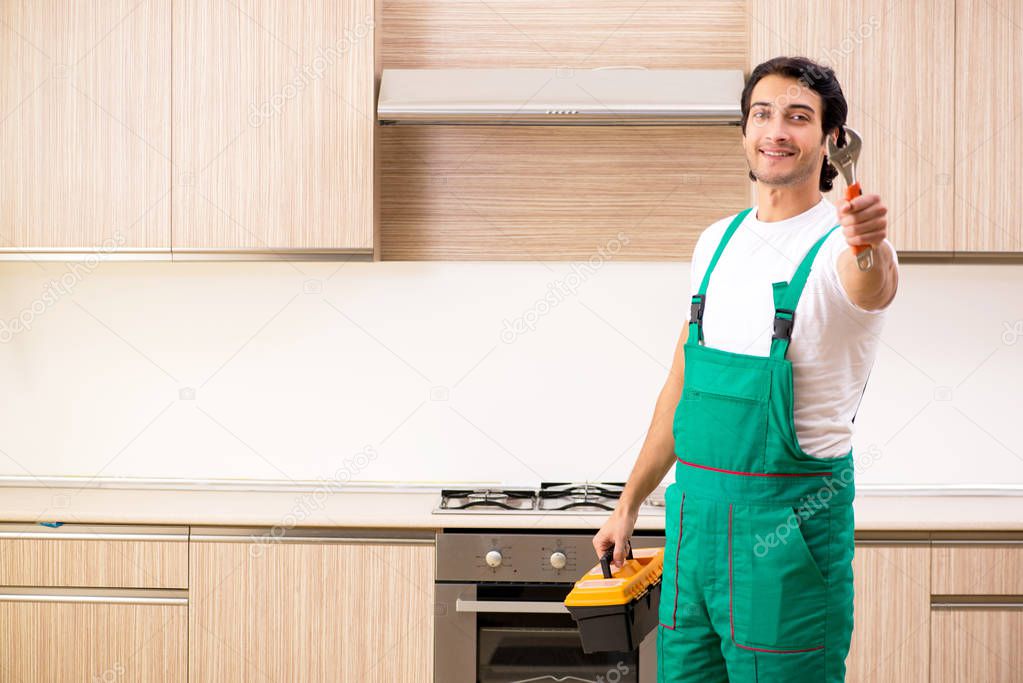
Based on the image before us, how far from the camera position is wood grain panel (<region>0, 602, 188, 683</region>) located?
7.10 ft

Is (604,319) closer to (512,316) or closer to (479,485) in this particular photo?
(512,316)

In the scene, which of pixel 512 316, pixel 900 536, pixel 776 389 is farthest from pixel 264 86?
pixel 900 536

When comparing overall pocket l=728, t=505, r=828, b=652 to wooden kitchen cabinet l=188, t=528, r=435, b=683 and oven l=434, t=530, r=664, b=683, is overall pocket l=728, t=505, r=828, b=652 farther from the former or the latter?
wooden kitchen cabinet l=188, t=528, r=435, b=683

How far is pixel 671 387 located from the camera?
5.53ft

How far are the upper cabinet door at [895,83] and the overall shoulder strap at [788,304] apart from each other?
965 mm

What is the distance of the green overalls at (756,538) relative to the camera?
1.37m

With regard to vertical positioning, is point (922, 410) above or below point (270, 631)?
above

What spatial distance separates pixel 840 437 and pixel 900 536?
84 cm

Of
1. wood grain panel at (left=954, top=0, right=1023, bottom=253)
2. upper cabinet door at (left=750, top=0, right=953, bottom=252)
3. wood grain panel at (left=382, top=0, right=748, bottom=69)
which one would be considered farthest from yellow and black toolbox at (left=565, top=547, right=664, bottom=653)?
wood grain panel at (left=382, top=0, right=748, bottom=69)

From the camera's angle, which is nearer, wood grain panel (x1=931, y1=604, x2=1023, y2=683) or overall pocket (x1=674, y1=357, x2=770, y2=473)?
overall pocket (x1=674, y1=357, x2=770, y2=473)

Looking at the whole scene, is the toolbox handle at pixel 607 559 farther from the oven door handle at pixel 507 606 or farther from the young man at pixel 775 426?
the oven door handle at pixel 507 606

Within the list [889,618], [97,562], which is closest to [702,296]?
[889,618]

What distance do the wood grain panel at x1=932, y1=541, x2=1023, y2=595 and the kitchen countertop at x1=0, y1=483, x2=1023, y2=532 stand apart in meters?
0.05

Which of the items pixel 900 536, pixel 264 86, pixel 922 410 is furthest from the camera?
pixel 922 410
